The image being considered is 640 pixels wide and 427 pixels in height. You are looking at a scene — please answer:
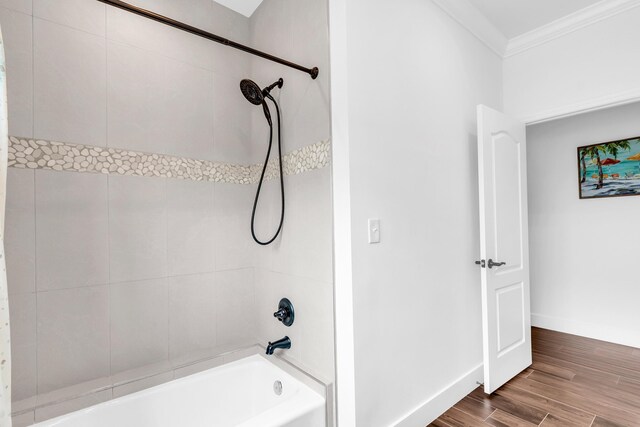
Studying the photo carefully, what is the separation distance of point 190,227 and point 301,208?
2.32 feet

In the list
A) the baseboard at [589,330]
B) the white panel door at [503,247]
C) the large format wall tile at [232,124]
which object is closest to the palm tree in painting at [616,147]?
the white panel door at [503,247]

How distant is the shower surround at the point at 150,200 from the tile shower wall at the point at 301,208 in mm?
10

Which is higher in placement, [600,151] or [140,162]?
[600,151]

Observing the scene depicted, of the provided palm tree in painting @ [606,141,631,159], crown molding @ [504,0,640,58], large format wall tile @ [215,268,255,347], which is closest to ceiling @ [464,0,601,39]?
crown molding @ [504,0,640,58]

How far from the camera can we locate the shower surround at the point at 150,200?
1.48 m

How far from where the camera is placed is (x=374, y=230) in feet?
5.38

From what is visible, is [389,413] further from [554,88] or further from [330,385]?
[554,88]

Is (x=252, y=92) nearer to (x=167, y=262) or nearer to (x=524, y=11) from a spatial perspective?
(x=167, y=262)

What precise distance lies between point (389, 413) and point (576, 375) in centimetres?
174

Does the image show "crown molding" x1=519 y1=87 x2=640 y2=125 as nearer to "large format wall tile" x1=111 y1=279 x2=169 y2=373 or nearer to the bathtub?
the bathtub

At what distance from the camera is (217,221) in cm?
206

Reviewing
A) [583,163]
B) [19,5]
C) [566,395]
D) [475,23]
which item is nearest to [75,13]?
[19,5]

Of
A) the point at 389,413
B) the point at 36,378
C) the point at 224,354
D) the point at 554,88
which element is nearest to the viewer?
the point at 36,378

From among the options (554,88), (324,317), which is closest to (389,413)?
(324,317)
